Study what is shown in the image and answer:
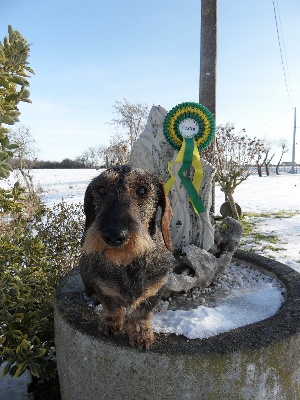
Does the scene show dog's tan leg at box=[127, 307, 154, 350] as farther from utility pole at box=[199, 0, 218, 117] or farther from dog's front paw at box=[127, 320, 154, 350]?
utility pole at box=[199, 0, 218, 117]

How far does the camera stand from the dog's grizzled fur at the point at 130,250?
150cm

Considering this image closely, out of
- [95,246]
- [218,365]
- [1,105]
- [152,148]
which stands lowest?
[218,365]

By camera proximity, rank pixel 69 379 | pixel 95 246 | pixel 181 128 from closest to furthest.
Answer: pixel 95 246, pixel 69 379, pixel 181 128

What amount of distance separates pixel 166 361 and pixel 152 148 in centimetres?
176

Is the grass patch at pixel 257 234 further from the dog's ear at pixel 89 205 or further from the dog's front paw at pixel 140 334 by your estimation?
the dog's ear at pixel 89 205

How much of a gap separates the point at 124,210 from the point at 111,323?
728mm

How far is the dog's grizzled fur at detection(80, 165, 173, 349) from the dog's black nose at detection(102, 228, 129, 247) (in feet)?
0.11

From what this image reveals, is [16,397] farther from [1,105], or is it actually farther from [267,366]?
[1,105]

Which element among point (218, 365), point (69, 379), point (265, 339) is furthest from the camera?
point (69, 379)

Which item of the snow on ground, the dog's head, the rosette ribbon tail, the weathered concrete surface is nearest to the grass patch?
the weathered concrete surface

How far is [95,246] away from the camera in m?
1.48

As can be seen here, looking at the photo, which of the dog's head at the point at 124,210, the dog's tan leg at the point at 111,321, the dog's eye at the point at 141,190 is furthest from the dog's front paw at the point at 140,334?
the dog's eye at the point at 141,190

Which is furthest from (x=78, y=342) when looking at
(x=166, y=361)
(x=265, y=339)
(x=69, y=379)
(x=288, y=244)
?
(x=288, y=244)

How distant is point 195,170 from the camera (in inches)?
109
